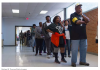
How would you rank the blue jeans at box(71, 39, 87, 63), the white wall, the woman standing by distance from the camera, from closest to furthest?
the blue jeans at box(71, 39, 87, 63)
the woman standing
the white wall

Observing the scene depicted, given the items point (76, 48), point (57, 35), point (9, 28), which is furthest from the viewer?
point (9, 28)

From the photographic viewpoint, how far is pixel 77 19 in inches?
103

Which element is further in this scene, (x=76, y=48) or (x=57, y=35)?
(x=57, y=35)

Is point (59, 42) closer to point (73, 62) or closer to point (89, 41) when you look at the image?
point (73, 62)

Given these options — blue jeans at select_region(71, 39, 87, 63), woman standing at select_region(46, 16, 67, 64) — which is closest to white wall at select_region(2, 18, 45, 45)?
woman standing at select_region(46, 16, 67, 64)

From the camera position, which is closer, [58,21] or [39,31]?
[58,21]

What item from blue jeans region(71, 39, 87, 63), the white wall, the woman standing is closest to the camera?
blue jeans region(71, 39, 87, 63)

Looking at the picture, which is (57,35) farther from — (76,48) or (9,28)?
(9,28)

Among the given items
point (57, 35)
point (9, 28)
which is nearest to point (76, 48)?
point (57, 35)

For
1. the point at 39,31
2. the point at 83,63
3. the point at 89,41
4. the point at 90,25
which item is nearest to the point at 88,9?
the point at 90,25

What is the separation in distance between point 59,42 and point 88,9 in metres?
3.13

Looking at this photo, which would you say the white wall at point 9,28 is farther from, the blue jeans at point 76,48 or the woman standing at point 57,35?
the blue jeans at point 76,48

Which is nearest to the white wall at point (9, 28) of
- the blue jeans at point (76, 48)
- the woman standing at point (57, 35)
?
the woman standing at point (57, 35)

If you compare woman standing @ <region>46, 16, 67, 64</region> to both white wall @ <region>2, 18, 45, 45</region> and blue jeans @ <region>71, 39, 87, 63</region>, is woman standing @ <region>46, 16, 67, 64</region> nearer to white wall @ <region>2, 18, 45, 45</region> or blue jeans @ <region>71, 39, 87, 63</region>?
blue jeans @ <region>71, 39, 87, 63</region>
